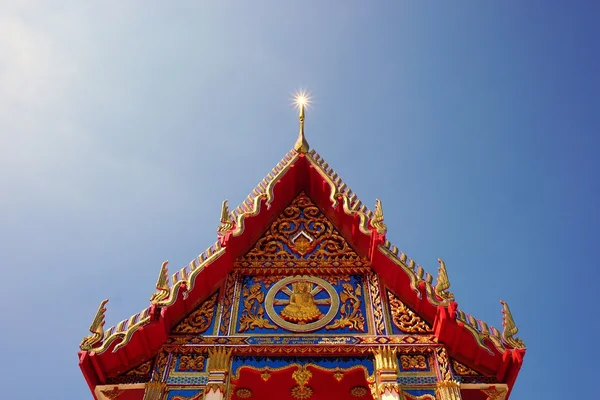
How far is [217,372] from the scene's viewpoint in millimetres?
11055

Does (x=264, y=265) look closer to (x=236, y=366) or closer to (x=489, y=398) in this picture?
(x=236, y=366)

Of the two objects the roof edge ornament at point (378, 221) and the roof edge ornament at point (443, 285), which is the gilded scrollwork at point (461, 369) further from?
the roof edge ornament at point (378, 221)

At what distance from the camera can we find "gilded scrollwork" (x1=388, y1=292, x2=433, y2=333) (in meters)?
12.0

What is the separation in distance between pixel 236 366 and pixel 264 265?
8.51ft

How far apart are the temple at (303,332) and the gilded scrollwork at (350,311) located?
0.07 ft

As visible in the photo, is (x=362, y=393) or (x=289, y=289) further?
(x=289, y=289)

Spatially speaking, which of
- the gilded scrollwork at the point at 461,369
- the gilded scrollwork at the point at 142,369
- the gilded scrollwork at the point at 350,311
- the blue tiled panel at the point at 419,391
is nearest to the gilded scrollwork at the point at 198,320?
the gilded scrollwork at the point at 142,369

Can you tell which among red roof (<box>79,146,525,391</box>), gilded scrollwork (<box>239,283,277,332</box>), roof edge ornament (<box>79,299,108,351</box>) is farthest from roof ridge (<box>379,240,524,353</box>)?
roof edge ornament (<box>79,299,108,351</box>)

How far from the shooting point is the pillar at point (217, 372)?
10.7m

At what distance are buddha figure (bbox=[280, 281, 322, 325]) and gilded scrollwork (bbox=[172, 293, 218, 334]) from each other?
4.47 ft

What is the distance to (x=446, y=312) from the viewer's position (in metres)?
11.6

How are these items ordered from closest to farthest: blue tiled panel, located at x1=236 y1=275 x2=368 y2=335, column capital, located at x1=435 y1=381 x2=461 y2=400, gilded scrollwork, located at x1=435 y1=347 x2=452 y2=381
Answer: column capital, located at x1=435 y1=381 x2=461 y2=400
gilded scrollwork, located at x1=435 y1=347 x2=452 y2=381
blue tiled panel, located at x1=236 y1=275 x2=368 y2=335

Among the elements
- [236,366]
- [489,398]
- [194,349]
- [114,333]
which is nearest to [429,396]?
[489,398]

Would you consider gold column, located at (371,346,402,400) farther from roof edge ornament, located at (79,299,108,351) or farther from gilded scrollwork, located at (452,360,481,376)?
roof edge ornament, located at (79,299,108,351)
